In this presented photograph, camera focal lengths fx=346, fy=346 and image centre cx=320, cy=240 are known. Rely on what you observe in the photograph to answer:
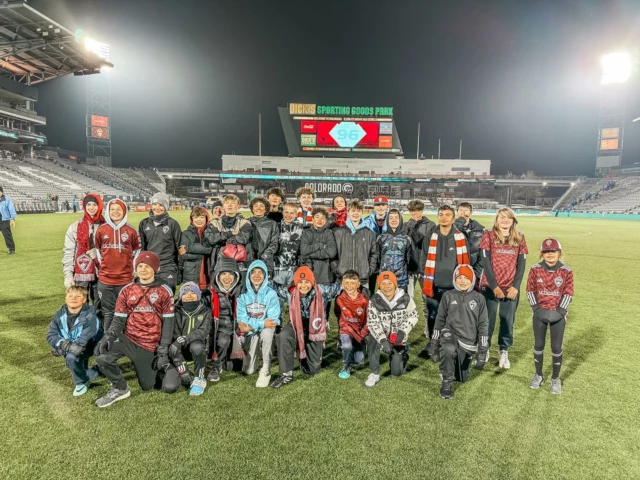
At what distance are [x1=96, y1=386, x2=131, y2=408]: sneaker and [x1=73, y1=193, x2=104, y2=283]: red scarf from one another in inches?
75.3

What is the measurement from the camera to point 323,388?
384 cm

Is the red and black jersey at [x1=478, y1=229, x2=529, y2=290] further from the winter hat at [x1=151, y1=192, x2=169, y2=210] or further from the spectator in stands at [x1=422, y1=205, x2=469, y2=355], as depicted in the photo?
the winter hat at [x1=151, y1=192, x2=169, y2=210]

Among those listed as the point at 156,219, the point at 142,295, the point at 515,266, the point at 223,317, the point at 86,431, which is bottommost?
the point at 86,431

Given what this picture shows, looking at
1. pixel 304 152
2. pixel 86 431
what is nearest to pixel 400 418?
pixel 86 431

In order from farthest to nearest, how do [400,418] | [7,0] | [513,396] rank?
[7,0], [513,396], [400,418]

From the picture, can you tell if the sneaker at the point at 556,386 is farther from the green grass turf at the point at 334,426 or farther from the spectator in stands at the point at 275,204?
the spectator in stands at the point at 275,204

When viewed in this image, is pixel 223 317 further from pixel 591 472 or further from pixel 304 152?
pixel 304 152

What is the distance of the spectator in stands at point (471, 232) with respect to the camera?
511 centimetres

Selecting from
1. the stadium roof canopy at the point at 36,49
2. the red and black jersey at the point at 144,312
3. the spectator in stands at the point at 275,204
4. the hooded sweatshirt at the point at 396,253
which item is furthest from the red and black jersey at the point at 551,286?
the stadium roof canopy at the point at 36,49

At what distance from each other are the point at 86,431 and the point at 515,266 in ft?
16.0

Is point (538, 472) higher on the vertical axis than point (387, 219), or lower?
lower

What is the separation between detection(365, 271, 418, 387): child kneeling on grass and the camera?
13.4ft

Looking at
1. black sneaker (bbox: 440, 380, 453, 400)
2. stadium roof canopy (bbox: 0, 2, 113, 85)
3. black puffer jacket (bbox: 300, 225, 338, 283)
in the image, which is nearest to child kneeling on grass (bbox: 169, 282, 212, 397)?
black puffer jacket (bbox: 300, 225, 338, 283)

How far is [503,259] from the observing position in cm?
437
